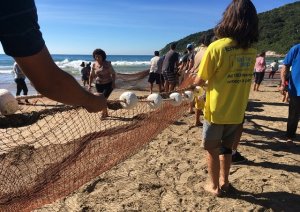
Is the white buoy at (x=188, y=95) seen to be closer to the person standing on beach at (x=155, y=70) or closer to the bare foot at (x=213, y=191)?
the bare foot at (x=213, y=191)

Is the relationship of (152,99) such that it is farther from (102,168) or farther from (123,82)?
(123,82)

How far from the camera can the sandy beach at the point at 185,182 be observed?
148 inches

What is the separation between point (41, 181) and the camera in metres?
3.55

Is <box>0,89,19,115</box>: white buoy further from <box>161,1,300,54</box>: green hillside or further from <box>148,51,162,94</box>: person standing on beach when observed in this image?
<box>161,1,300,54</box>: green hillside

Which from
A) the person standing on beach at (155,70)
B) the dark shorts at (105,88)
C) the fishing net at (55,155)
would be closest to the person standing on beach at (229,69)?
the fishing net at (55,155)

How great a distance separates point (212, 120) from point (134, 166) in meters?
1.57

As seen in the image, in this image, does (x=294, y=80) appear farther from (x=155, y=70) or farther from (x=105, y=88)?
(x=155, y=70)

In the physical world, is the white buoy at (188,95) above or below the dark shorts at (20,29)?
below

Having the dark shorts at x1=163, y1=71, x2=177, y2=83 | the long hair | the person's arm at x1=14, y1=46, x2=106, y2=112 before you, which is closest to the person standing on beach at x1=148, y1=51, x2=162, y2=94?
the dark shorts at x1=163, y1=71, x2=177, y2=83

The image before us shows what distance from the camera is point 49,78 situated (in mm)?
1260

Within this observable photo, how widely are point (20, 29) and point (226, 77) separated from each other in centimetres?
258

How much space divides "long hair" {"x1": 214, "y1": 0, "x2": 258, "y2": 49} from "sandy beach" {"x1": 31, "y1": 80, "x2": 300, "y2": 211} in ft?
5.21

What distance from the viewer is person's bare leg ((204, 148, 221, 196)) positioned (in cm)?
378

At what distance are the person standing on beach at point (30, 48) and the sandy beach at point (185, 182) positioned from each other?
2578 millimetres
